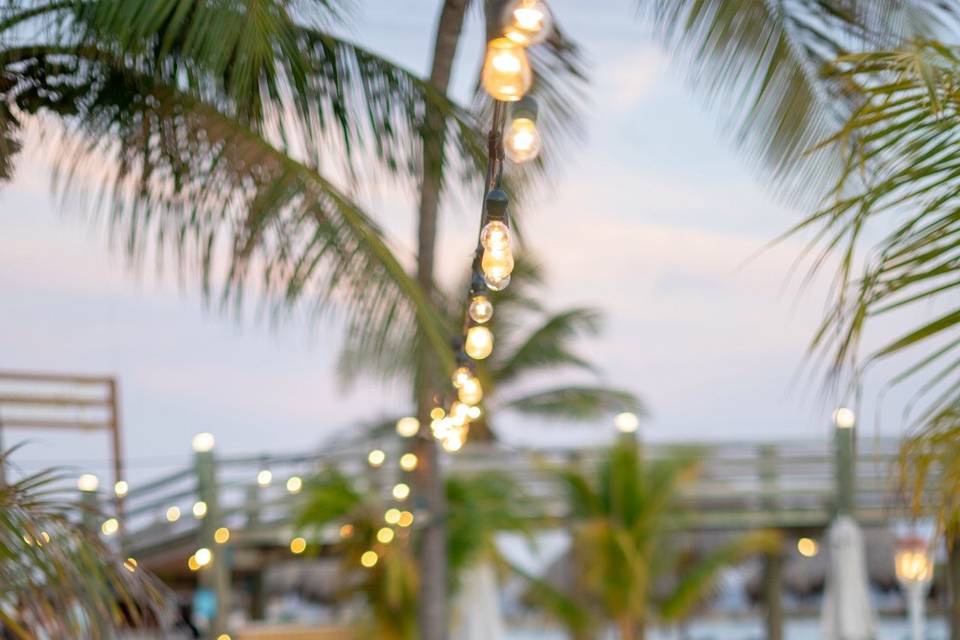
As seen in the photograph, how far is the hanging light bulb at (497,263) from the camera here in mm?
3900

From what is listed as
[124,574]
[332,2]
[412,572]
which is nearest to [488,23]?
[332,2]

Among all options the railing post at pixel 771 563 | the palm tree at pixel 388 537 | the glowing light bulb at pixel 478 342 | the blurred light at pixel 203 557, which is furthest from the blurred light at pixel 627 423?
the glowing light bulb at pixel 478 342

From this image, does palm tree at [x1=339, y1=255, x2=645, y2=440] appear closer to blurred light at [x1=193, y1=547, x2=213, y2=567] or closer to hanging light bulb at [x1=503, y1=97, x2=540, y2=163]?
blurred light at [x1=193, y1=547, x2=213, y2=567]

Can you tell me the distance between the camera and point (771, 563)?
46.8 ft

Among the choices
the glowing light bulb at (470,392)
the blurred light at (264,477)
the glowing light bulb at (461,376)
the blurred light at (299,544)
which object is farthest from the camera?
the blurred light at (299,544)

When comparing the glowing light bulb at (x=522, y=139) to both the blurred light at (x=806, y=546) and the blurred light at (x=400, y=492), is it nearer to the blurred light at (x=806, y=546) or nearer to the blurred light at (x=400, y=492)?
the blurred light at (x=400, y=492)

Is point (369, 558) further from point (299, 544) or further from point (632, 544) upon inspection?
point (632, 544)

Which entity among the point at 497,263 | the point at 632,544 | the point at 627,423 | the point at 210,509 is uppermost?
the point at 497,263

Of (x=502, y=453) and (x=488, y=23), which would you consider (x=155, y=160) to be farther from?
(x=502, y=453)

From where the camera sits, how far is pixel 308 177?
459 centimetres

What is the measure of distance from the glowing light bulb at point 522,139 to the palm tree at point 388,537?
7753mm

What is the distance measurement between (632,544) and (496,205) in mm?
8504

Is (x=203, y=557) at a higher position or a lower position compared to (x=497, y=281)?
lower

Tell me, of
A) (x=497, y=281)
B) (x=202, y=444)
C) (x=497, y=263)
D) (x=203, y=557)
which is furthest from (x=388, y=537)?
(x=497, y=263)
